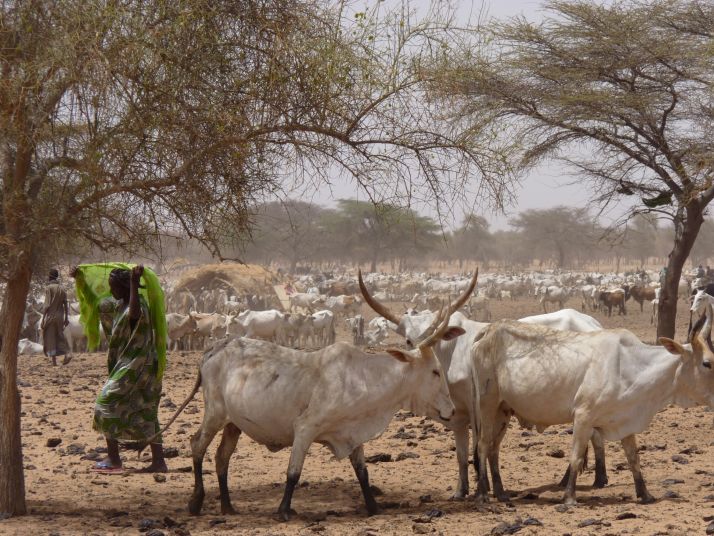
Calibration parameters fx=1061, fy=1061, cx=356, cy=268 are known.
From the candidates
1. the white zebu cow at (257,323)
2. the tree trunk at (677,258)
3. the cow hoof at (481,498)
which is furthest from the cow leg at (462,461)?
the white zebu cow at (257,323)

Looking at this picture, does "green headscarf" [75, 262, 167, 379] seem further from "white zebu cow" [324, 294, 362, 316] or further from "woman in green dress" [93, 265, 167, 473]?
"white zebu cow" [324, 294, 362, 316]

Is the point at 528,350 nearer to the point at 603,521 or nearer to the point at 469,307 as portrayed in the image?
the point at 603,521

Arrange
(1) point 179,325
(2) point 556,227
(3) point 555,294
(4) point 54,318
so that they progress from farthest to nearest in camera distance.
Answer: (2) point 556,227 < (3) point 555,294 < (1) point 179,325 < (4) point 54,318

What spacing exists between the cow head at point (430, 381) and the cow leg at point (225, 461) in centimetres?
128

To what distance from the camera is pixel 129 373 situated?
796 cm

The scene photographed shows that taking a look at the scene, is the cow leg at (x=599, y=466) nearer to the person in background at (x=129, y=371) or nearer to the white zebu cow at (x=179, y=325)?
the person in background at (x=129, y=371)

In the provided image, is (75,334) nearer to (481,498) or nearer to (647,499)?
(481,498)

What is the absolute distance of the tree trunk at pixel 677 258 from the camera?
1480 centimetres

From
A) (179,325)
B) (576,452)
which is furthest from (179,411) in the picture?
(179,325)

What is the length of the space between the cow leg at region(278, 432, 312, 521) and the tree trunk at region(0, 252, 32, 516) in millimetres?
1835

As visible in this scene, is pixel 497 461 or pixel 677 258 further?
pixel 677 258

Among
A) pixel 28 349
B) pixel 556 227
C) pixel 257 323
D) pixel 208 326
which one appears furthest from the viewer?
pixel 556 227

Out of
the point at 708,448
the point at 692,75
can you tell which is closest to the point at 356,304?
the point at 692,75

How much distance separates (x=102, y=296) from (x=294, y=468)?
8.42 feet
